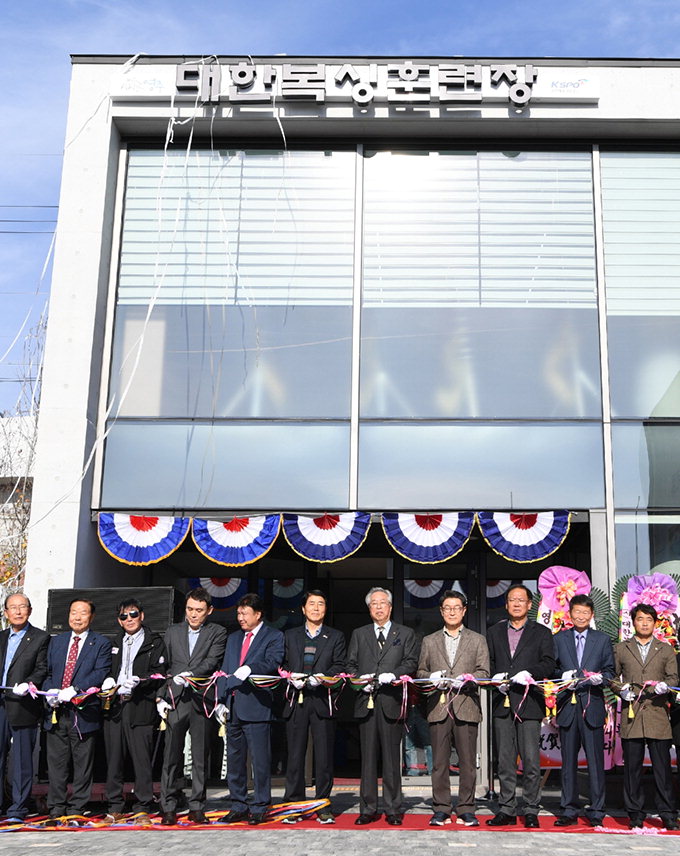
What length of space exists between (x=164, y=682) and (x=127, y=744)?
61 cm

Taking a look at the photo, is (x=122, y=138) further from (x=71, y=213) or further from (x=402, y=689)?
(x=402, y=689)

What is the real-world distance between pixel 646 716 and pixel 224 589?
494 cm

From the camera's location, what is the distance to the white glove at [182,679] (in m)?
7.59

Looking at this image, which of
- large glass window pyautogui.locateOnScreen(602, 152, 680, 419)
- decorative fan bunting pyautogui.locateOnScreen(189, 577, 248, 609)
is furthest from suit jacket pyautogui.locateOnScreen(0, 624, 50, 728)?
large glass window pyautogui.locateOnScreen(602, 152, 680, 419)

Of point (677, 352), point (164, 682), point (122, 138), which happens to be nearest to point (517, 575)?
point (677, 352)

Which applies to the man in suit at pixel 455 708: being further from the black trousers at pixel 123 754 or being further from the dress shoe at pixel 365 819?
the black trousers at pixel 123 754

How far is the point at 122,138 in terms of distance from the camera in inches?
434

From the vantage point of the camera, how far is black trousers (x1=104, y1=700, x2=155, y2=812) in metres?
7.74

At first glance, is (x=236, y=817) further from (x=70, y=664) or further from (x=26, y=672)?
(x=26, y=672)

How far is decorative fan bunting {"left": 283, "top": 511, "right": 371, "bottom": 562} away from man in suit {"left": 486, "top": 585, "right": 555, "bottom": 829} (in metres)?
2.14

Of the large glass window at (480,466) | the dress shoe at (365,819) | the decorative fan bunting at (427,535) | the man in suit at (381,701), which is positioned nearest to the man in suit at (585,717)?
the man in suit at (381,701)

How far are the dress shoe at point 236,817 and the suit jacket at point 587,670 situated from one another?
2371 millimetres

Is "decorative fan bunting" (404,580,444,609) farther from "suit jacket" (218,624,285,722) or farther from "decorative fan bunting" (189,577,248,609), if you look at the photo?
"suit jacket" (218,624,285,722)

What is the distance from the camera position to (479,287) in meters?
10.5
